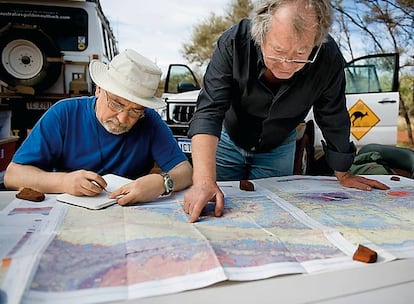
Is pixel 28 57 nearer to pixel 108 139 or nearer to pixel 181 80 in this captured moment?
pixel 181 80

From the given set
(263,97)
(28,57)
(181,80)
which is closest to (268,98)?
(263,97)

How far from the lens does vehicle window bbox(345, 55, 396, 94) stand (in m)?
4.04

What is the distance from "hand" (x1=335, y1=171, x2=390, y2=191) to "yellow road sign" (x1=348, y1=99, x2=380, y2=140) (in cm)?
280

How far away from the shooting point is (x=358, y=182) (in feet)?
4.85

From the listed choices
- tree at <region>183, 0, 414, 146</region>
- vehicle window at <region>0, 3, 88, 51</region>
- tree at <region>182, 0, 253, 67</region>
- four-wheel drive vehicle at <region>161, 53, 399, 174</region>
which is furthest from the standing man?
tree at <region>182, 0, 253, 67</region>

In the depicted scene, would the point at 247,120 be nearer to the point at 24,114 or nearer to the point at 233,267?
the point at 233,267

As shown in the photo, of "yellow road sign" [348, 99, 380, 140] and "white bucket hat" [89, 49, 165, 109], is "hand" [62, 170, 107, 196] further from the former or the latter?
"yellow road sign" [348, 99, 380, 140]

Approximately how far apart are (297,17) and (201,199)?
1.76 feet

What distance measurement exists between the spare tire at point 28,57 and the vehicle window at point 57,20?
0.30 m

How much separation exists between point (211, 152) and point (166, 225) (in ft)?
1.12

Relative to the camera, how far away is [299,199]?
1.25 m

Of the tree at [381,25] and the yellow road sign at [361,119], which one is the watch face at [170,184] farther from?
the tree at [381,25]

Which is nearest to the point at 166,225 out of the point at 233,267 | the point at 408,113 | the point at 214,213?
the point at 214,213

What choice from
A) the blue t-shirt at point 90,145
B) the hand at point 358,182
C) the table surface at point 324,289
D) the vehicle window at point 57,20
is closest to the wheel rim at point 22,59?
the vehicle window at point 57,20
